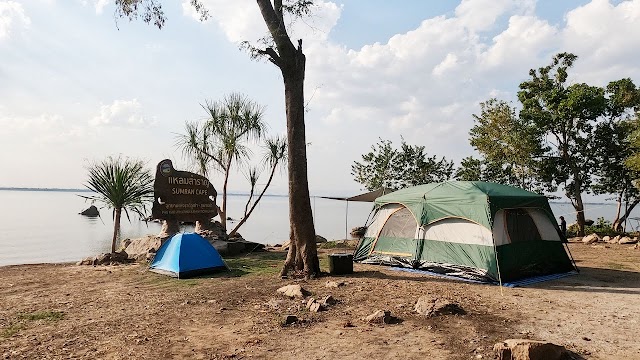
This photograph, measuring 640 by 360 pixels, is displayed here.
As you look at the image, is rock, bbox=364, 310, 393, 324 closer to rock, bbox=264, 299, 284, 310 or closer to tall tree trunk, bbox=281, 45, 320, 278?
rock, bbox=264, 299, 284, 310

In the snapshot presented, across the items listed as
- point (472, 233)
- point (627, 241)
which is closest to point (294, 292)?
point (472, 233)

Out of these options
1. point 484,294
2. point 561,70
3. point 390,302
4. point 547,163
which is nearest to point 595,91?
point 561,70

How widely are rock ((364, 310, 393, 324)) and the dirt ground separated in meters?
0.12

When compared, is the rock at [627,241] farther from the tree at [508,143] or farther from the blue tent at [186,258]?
the blue tent at [186,258]

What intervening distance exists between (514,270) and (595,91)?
15.0 meters

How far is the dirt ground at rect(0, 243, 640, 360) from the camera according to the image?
4.84 metres

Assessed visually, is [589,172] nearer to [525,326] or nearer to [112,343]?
[525,326]

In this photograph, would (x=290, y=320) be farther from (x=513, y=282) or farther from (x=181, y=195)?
(x=181, y=195)

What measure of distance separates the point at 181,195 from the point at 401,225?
7.23 m

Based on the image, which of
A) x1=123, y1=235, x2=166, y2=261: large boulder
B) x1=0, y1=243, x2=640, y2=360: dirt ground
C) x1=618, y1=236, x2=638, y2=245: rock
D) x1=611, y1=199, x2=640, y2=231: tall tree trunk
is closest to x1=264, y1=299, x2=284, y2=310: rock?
x1=0, y1=243, x2=640, y2=360: dirt ground

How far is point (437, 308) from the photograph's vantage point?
6.18 metres

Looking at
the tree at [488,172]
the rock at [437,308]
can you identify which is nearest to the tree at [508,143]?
the tree at [488,172]

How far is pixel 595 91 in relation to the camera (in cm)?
2005

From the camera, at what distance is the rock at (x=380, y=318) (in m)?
5.77
